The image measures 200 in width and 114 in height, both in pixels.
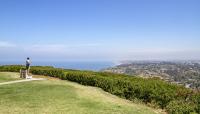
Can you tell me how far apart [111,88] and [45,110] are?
8.15 metres

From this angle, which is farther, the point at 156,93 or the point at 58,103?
the point at 156,93

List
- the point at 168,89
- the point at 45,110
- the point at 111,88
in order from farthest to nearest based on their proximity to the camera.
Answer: the point at 111,88 < the point at 168,89 < the point at 45,110

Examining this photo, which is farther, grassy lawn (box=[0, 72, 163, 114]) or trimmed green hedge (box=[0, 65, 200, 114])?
trimmed green hedge (box=[0, 65, 200, 114])

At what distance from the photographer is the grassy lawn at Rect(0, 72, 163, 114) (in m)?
13.2

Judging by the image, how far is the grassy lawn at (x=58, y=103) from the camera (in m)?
13.2

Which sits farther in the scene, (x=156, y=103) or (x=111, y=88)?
(x=111, y=88)

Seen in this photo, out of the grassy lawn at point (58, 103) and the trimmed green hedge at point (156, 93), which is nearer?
the grassy lawn at point (58, 103)

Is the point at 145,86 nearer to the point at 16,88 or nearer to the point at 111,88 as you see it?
the point at 111,88

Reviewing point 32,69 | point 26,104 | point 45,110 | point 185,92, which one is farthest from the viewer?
point 32,69

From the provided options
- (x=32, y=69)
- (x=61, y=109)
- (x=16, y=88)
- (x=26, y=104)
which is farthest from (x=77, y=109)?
(x=32, y=69)

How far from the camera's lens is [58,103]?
579 inches

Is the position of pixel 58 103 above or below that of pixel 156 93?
below

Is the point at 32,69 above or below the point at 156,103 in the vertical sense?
above

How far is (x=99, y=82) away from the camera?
2220cm
